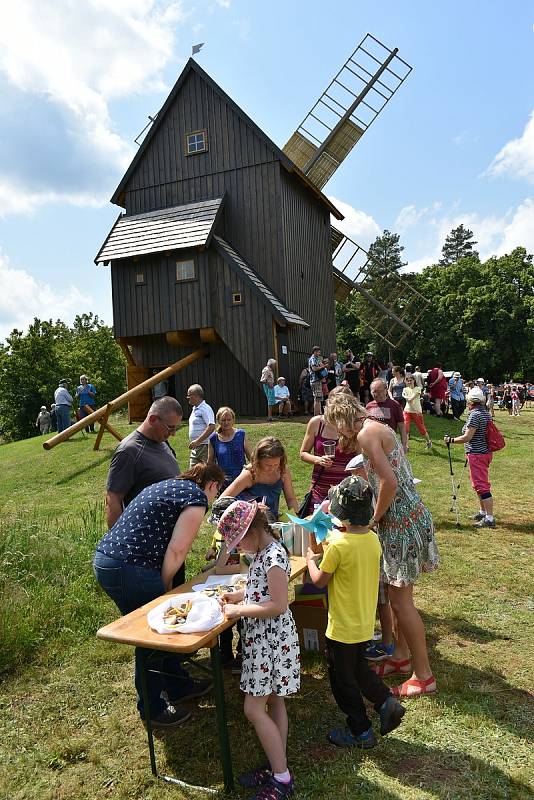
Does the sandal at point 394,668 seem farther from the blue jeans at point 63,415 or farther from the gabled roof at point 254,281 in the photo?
the blue jeans at point 63,415

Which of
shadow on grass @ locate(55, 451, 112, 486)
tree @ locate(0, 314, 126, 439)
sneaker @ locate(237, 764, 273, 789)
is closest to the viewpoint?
sneaker @ locate(237, 764, 273, 789)

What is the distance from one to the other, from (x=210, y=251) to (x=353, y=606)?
14771mm

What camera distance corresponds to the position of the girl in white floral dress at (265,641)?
9.96 ft

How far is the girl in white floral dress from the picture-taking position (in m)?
3.04

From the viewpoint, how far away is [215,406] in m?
18.3

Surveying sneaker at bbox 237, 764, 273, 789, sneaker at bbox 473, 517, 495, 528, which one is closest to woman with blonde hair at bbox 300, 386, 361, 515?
sneaker at bbox 237, 764, 273, 789

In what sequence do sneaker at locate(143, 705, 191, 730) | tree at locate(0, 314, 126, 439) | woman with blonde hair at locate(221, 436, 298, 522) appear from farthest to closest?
1. tree at locate(0, 314, 126, 439)
2. woman with blonde hair at locate(221, 436, 298, 522)
3. sneaker at locate(143, 705, 191, 730)

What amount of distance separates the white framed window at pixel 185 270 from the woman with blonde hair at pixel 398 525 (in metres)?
13.7

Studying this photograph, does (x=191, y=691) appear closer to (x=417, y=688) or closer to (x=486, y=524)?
(x=417, y=688)

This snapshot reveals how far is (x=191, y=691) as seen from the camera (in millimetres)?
4141

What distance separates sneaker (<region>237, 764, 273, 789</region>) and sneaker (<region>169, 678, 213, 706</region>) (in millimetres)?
956

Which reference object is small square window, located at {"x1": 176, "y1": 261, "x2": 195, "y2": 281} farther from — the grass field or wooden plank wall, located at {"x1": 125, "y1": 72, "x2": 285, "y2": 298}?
the grass field

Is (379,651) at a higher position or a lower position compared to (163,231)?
lower

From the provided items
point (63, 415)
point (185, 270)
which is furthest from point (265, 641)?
point (185, 270)
